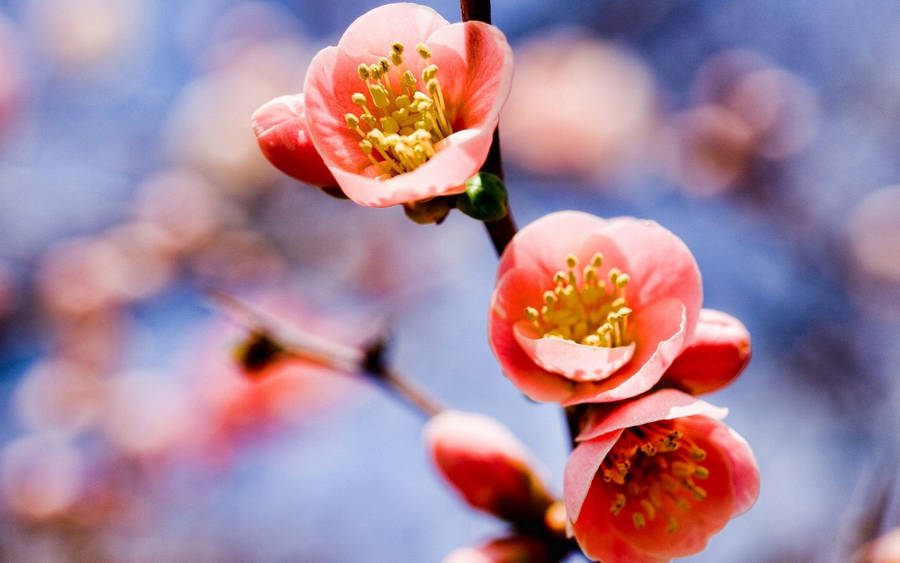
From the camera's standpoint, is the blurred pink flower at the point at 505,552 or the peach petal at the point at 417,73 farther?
the blurred pink flower at the point at 505,552

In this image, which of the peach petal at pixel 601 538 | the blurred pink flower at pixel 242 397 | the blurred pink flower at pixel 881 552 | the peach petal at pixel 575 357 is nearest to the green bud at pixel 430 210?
the peach petal at pixel 575 357

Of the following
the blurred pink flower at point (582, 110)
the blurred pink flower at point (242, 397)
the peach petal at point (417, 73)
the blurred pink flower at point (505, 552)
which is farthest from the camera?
the blurred pink flower at point (582, 110)

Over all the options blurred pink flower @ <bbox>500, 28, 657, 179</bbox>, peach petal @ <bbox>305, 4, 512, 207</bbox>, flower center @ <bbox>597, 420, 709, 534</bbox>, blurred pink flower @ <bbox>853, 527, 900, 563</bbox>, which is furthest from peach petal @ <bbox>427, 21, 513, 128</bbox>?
blurred pink flower @ <bbox>500, 28, 657, 179</bbox>

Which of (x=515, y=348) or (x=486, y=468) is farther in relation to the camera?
(x=486, y=468)

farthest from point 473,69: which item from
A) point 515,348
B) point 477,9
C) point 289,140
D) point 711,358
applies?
point 711,358

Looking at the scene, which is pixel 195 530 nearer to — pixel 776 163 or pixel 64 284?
pixel 64 284

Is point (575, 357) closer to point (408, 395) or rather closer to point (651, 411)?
point (651, 411)

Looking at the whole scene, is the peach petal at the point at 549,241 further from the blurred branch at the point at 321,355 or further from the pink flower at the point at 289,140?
the blurred branch at the point at 321,355
